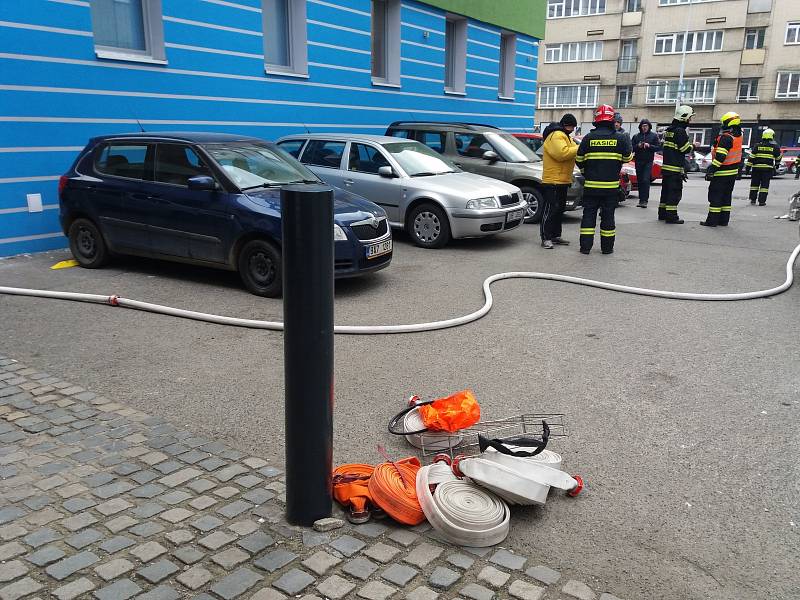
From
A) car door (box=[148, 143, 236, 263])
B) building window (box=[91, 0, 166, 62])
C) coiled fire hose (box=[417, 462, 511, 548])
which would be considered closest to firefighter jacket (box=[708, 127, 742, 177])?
car door (box=[148, 143, 236, 263])

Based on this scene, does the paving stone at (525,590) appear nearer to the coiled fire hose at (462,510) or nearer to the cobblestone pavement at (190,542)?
the cobblestone pavement at (190,542)

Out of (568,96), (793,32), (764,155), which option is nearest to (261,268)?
(764,155)

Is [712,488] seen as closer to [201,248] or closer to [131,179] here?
[201,248]

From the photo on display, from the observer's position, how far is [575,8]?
58969 mm

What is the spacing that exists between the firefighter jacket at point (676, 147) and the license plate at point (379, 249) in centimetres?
798

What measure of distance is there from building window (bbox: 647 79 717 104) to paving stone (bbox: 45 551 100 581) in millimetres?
57558

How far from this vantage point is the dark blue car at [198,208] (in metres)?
7.47

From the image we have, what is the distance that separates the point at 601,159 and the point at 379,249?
13.8 ft

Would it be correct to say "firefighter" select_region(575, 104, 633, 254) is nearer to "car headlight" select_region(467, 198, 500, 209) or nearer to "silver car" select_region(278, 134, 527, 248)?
"silver car" select_region(278, 134, 527, 248)

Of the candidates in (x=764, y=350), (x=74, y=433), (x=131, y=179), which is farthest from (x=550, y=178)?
(x=74, y=433)

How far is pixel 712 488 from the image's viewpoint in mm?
3730

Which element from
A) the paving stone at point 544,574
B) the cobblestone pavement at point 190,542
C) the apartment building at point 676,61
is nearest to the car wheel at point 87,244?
the cobblestone pavement at point 190,542

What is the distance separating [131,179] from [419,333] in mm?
4198

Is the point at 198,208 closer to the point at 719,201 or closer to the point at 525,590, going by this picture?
the point at 525,590
